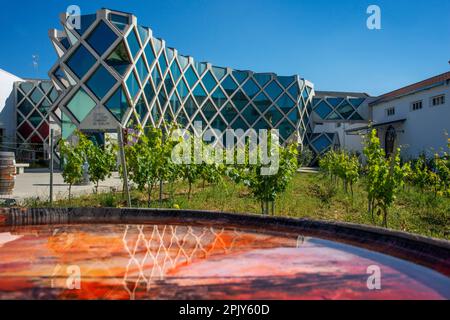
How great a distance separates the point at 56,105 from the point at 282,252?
2840 centimetres

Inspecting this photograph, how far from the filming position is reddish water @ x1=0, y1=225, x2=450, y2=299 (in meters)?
1.72

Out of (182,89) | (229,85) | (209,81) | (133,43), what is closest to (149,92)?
(133,43)

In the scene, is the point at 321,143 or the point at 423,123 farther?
the point at 321,143

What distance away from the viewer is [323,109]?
149 feet

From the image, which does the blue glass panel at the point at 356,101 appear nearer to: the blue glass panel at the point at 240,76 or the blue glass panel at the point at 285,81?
the blue glass panel at the point at 285,81

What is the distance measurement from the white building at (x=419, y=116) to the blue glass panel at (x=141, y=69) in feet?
61.0

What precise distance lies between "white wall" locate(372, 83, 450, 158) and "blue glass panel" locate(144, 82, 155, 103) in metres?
20.2

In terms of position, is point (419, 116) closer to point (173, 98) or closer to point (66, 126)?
point (173, 98)

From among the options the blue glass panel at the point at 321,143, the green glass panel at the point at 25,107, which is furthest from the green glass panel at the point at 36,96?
the blue glass panel at the point at 321,143

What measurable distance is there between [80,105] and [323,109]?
30247 millimetres

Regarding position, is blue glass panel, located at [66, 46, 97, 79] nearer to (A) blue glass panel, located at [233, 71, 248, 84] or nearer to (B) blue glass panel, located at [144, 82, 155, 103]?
(B) blue glass panel, located at [144, 82, 155, 103]

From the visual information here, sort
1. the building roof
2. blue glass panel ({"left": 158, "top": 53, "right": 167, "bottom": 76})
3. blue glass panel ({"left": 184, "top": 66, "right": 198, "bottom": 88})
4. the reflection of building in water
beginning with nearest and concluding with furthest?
the reflection of building in water < the building roof < blue glass panel ({"left": 158, "top": 53, "right": 167, "bottom": 76}) < blue glass panel ({"left": 184, "top": 66, "right": 198, "bottom": 88})

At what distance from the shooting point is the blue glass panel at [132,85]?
90.6ft

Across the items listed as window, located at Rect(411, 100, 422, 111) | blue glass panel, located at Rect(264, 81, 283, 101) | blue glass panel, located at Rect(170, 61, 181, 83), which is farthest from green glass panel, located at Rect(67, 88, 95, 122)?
window, located at Rect(411, 100, 422, 111)
